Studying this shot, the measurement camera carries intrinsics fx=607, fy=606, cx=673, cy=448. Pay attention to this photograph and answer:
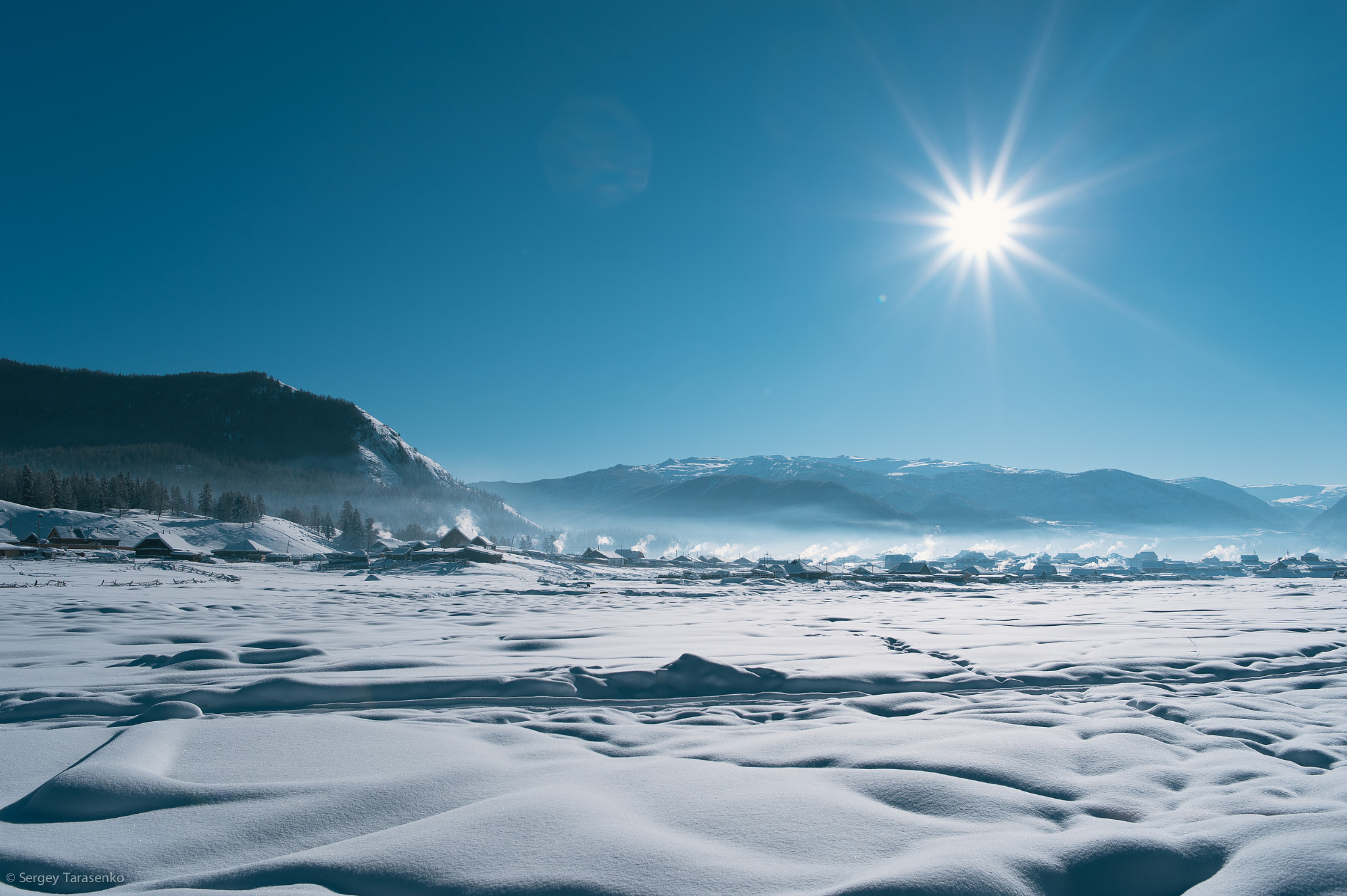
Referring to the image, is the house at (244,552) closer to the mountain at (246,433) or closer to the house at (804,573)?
the house at (804,573)

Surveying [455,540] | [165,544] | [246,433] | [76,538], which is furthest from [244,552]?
[246,433]

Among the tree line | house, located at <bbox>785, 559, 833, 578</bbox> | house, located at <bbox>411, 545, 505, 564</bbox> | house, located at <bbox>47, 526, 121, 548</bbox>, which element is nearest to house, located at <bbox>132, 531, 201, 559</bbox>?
house, located at <bbox>47, 526, 121, 548</bbox>

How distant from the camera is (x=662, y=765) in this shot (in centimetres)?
368

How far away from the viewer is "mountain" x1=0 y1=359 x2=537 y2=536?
139 meters

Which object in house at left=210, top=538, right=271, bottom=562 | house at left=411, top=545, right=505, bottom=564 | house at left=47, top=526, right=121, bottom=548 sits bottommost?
house at left=210, top=538, right=271, bottom=562

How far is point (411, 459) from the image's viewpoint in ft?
543

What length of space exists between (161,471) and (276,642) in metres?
150

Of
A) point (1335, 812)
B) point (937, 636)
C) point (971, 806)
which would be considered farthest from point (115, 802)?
point (937, 636)

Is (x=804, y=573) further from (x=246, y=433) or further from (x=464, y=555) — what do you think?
(x=246, y=433)

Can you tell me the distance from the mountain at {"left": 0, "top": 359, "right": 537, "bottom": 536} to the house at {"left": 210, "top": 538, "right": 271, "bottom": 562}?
268ft

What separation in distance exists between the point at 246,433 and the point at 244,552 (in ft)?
449

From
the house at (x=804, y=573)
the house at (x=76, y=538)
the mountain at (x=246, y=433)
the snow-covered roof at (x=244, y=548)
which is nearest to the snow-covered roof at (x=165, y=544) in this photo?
the snow-covered roof at (x=244, y=548)

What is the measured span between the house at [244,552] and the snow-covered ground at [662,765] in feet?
157

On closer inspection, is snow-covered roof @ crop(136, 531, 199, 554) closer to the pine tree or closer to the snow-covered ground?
the pine tree
